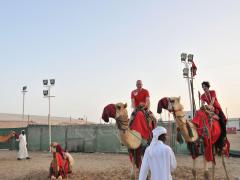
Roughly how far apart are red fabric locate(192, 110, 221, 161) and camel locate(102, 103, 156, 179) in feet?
5.18

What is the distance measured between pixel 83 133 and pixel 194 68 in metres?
16.4

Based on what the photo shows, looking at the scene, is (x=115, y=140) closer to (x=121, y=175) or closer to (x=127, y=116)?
(x=121, y=175)

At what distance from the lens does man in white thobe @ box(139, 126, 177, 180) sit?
Result: 6.24 meters

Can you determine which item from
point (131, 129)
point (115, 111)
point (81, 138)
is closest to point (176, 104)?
point (131, 129)

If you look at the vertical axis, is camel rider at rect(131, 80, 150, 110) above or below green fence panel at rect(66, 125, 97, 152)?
above

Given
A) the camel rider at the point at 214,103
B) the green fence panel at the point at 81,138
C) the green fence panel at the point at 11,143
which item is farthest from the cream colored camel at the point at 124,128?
the green fence panel at the point at 11,143

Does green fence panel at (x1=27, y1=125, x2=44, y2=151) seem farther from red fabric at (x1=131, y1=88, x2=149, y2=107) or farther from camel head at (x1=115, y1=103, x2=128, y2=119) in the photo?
camel head at (x1=115, y1=103, x2=128, y2=119)

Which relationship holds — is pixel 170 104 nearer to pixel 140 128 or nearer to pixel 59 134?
pixel 140 128

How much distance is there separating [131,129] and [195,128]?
2.02 metres

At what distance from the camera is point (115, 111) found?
34.1ft

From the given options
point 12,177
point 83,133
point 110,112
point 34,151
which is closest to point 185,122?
point 110,112

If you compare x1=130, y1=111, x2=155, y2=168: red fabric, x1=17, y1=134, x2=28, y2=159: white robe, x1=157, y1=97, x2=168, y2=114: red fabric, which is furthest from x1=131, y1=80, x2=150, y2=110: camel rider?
x1=17, y1=134, x2=28, y2=159: white robe

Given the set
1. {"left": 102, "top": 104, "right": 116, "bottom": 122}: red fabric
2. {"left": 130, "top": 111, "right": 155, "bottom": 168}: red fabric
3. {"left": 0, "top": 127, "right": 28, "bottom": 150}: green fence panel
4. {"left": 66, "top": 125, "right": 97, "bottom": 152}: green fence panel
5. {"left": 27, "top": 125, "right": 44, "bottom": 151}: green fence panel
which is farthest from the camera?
{"left": 0, "top": 127, "right": 28, "bottom": 150}: green fence panel

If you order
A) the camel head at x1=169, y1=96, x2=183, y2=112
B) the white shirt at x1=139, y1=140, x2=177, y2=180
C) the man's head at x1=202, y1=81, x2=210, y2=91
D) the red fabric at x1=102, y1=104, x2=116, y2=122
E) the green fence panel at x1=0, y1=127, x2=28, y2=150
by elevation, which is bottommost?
the green fence panel at x1=0, y1=127, x2=28, y2=150
